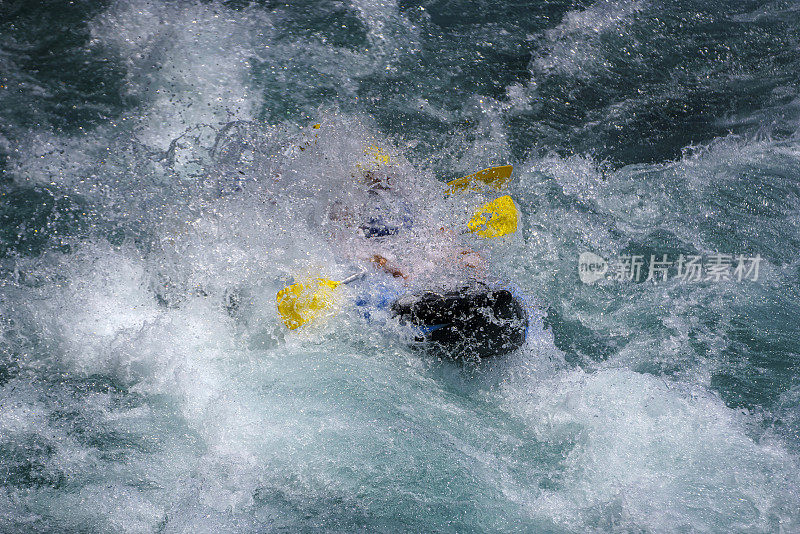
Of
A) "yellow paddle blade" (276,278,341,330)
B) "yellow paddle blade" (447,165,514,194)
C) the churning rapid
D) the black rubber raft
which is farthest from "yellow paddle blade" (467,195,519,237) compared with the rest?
"yellow paddle blade" (276,278,341,330)

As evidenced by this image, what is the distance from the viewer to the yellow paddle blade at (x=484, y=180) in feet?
10.4

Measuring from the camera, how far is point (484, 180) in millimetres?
3281

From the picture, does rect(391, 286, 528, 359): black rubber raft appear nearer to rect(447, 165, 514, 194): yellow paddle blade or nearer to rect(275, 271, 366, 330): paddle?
rect(275, 271, 366, 330): paddle

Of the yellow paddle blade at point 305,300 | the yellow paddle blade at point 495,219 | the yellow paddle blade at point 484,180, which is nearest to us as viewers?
the yellow paddle blade at point 305,300

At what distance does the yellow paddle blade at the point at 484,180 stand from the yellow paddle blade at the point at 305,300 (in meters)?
0.85

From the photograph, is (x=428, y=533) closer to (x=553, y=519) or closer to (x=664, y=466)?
(x=553, y=519)

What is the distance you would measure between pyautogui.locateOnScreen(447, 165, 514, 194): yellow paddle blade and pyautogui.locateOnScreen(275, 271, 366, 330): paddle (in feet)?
2.46

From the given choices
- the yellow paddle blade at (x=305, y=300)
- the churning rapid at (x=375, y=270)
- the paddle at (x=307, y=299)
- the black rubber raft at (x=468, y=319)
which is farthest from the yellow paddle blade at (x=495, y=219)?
the yellow paddle blade at (x=305, y=300)

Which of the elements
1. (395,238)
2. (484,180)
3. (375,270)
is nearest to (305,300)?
(375,270)

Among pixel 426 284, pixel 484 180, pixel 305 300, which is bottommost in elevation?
pixel 305 300

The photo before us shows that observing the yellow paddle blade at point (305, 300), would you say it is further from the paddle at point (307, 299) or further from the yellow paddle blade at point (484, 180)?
the yellow paddle blade at point (484, 180)

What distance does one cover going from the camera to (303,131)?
138 inches

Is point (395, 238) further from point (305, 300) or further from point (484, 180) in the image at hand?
point (484, 180)

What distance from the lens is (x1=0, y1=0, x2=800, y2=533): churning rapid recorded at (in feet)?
8.34
